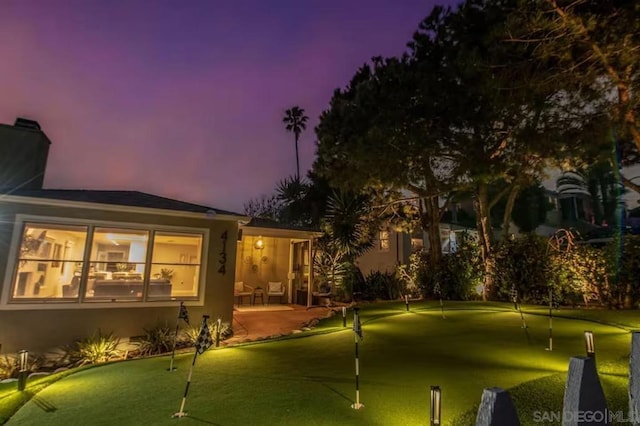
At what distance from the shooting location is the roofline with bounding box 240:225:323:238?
1179 centimetres

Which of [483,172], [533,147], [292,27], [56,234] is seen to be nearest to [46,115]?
[56,234]

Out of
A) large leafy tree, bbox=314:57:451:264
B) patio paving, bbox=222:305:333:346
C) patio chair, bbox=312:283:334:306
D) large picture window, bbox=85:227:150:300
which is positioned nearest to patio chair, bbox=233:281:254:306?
patio paving, bbox=222:305:333:346

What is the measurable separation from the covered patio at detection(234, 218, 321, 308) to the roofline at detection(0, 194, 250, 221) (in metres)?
2.91

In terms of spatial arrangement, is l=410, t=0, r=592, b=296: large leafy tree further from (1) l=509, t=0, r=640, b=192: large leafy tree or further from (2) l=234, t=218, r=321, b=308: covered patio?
(2) l=234, t=218, r=321, b=308: covered patio

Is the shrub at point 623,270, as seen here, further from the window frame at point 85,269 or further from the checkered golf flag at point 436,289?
the window frame at point 85,269

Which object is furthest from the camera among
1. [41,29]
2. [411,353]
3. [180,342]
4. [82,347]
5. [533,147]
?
[41,29]

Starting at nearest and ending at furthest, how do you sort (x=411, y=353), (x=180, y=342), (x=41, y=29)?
1. (x=411, y=353)
2. (x=180, y=342)
3. (x=41, y=29)

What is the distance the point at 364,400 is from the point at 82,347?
6701mm

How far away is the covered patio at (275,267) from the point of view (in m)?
12.6

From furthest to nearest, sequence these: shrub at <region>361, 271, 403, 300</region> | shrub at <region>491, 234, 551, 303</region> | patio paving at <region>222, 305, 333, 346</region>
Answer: shrub at <region>361, 271, 403, 300</region>, shrub at <region>491, 234, 551, 303</region>, patio paving at <region>222, 305, 333, 346</region>

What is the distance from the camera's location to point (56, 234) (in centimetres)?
843

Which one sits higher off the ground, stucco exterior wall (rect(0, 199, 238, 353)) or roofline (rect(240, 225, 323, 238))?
roofline (rect(240, 225, 323, 238))

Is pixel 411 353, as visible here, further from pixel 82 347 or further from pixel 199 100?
pixel 199 100

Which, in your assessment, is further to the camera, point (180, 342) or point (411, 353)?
point (180, 342)
